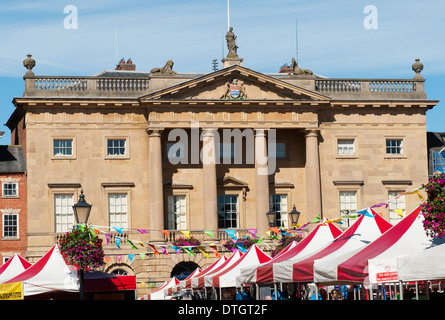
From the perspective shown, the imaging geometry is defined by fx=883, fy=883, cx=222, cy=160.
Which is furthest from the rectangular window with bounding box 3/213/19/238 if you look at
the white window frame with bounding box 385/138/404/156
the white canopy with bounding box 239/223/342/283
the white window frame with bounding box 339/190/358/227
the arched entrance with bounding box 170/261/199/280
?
the white canopy with bounding box 239/223/342/283

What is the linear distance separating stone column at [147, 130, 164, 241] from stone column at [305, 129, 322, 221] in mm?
9361

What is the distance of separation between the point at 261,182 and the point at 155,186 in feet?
21.9

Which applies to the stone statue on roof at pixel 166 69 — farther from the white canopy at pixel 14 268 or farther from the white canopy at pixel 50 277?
the white canopy at pixel 50 277

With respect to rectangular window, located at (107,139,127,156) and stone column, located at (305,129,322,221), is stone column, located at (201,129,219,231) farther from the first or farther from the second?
stone column, located at (305,129,322,221)

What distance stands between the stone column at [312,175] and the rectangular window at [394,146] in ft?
17.2

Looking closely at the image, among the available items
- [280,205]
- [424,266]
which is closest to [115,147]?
[280,205]

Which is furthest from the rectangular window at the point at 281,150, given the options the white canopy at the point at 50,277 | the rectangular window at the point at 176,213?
the white canopy at the point at 50,277

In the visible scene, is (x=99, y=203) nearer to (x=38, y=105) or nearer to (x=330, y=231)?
(x=38, y=105)

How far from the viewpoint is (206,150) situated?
182 ft

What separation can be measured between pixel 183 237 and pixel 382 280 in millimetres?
39171

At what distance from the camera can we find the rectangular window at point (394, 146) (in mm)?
58156

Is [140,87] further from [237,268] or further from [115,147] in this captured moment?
[237,268]

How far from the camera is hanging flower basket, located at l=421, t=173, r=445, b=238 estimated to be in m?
15.6
